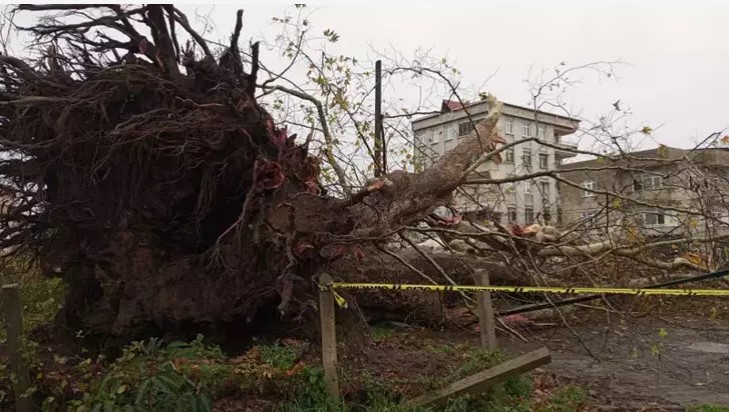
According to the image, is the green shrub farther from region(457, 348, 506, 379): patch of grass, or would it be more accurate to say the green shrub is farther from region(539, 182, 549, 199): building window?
region(539, 182, 549, 199): building window

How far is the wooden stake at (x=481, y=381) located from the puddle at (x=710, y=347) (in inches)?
205

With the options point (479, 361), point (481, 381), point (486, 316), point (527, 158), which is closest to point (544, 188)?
point (527, 158)

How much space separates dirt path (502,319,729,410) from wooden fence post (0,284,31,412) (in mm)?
4891

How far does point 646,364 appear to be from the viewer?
7.05 meters

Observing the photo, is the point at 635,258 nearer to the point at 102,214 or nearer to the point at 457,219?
the point at 457,219

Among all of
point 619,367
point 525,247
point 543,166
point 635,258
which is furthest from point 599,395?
point 543,166

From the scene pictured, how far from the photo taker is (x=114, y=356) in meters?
5.41

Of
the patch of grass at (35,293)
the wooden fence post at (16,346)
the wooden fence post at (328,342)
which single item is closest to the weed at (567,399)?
the wooden fence post at (328,342)

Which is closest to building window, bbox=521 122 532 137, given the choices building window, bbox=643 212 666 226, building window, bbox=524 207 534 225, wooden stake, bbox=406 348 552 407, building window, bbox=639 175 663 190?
building window, bbox=524 207 534 225

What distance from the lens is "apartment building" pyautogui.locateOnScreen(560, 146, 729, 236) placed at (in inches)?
266

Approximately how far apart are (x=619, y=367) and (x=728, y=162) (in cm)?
303

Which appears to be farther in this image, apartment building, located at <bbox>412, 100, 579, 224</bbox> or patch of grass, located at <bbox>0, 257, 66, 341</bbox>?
apartment building, located at <bbox>412, 100, 579, 224</bbox>

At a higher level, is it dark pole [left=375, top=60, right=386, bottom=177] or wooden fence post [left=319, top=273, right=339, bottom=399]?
dark pole [left=375, top=60, right=386, bottom=177]

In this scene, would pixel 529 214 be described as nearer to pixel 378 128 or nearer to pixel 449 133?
pixel 449 133
